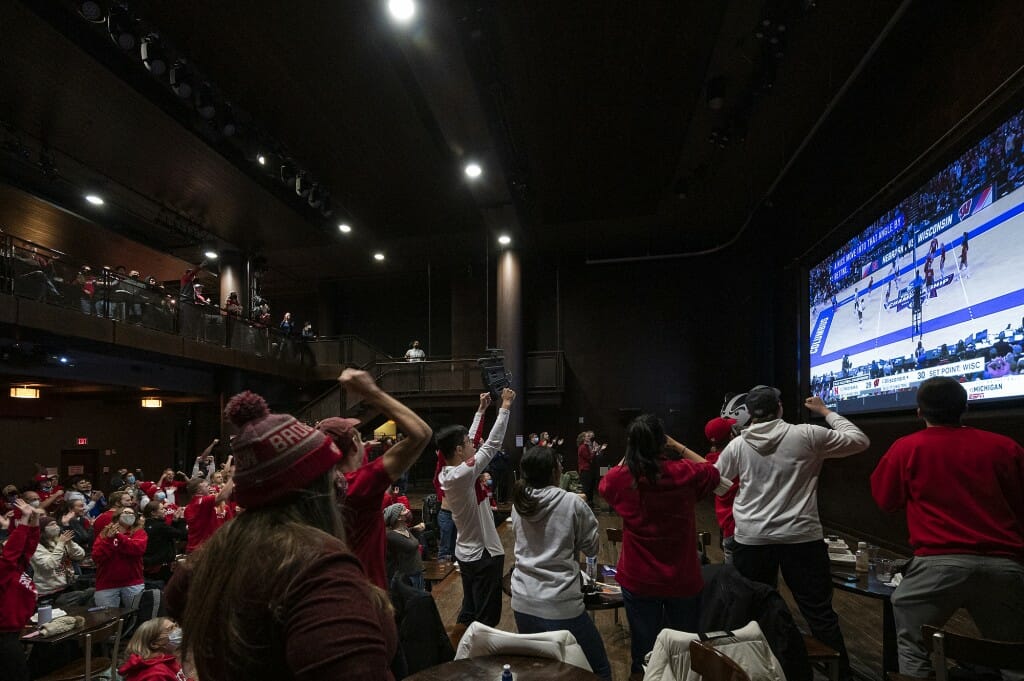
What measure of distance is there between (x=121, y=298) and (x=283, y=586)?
425 inches

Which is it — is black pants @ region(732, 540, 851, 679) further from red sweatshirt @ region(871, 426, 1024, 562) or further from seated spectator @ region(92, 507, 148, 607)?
seated spectator @ region(92, 507, 148, 607)

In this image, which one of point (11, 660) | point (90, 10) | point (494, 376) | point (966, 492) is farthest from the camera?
point (90, 10)

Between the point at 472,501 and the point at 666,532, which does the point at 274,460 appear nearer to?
the point at 666,532

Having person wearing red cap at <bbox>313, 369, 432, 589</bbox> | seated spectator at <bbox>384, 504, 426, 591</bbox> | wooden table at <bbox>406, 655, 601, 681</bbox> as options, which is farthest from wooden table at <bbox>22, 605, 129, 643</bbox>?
wooden table at <bbox>406, 655, 601, 681</bbox>

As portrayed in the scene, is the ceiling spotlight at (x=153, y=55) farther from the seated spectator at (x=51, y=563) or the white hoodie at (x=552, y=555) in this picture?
the white hoodie at (x=552, y=555)

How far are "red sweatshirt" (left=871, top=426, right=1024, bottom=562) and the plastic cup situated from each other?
A: 0.72 m

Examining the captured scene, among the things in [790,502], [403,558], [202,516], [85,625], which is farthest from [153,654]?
[790,502]

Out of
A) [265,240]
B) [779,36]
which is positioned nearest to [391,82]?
[779,36]

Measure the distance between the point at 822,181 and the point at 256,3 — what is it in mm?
7907

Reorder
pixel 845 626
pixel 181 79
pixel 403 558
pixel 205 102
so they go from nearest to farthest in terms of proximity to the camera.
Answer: pixel 403 558, pixel 845 626, pixel 181 79, pixel 205 102

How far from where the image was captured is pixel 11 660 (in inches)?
125

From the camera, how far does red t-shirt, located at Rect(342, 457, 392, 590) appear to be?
1.83 metres

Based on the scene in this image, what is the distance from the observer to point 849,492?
705 cm

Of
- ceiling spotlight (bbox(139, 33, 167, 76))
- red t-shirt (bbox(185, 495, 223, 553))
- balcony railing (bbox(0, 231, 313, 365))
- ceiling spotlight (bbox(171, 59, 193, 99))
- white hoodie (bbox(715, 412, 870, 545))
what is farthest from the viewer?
balcony railing (bbox(0, 231, 313, 365))
